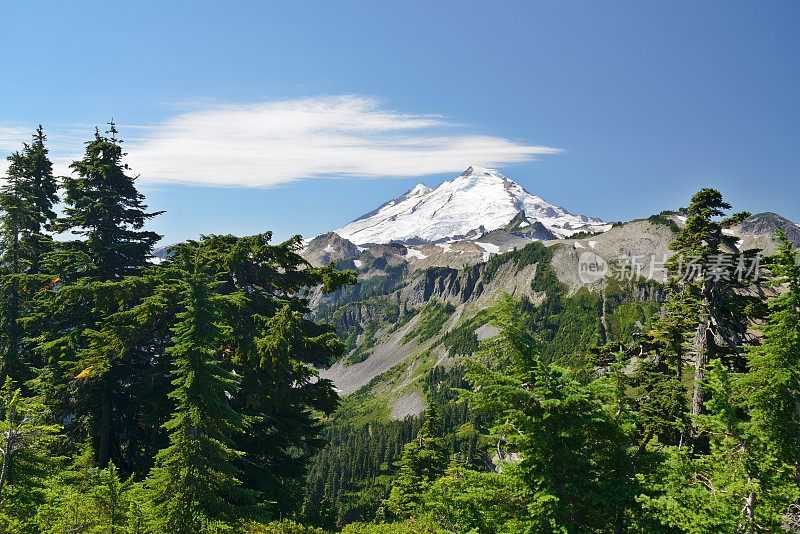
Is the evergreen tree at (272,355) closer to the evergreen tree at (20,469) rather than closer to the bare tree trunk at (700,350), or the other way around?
the evergreen tree at (20,469)

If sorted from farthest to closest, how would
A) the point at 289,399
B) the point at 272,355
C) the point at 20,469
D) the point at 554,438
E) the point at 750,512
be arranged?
the point at 289,399 → the point at 272,355 → the point at 20,469 → the point at 554,438 → the point at 750,512

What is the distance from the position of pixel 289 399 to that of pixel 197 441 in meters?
7.91

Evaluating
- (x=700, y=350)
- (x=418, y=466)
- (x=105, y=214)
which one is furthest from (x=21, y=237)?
(x=700, y=350)

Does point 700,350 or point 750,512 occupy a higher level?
point 700,350

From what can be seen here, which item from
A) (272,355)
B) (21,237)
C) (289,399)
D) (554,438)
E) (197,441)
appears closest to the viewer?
(554,438)

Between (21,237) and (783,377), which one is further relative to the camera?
(21,237)

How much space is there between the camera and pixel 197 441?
57.4ft

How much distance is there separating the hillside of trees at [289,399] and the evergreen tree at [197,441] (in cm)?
7

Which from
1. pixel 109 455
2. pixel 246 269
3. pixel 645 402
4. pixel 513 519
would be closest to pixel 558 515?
pixel 513 519

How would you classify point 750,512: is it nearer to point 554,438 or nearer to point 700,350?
point 554,438

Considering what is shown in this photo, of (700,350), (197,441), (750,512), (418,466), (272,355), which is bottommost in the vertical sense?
(418,466)

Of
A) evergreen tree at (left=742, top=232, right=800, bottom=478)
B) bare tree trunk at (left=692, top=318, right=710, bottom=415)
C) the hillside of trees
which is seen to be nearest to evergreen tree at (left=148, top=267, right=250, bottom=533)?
the hillside of trees

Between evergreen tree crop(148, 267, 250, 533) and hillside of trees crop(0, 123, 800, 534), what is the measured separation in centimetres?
7

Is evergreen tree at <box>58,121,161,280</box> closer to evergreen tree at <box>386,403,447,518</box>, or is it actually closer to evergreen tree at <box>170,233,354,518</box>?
evergreen tree at <box>170,233,354,518</box>
